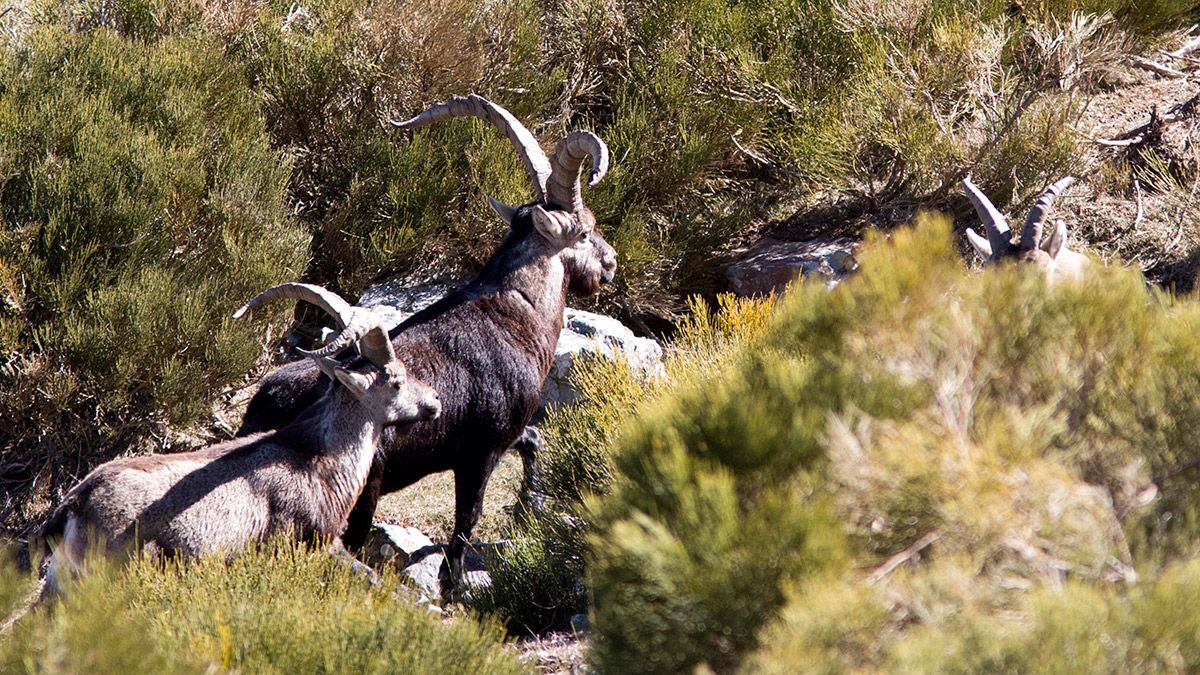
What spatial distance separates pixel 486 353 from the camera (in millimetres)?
7164

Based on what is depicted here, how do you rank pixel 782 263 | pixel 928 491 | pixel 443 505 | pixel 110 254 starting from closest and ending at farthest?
pixel 928 491
pixel 110 254
pixel 443 505
pixel 782 263

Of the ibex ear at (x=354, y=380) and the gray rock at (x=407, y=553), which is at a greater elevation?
the ibex ear at (x=354, y=380)

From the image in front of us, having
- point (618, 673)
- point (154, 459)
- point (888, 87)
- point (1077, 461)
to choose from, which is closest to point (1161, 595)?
point (1077, 461)

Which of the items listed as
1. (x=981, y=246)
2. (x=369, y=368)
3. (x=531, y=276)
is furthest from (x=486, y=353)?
(x=981, y=246)

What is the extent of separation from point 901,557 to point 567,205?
491 cm

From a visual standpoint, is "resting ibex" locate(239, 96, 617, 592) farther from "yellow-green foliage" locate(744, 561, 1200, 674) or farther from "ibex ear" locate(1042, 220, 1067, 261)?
"yellow-green foliage" locate(744, 561, 1200, 674)

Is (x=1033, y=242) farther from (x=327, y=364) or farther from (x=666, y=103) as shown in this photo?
(x=666, y=103)

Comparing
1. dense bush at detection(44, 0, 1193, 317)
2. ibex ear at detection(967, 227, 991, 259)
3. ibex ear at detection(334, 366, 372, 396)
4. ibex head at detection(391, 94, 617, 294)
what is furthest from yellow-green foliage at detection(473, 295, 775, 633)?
dense bush at detection(44, 0, 1193, 317)

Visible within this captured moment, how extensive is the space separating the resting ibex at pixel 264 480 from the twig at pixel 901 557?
3304 millimetres

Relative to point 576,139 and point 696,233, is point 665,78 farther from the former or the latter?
point 576,139

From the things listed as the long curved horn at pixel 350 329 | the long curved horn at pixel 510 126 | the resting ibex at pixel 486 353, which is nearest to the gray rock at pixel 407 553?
the resting ibex at pixel 486 353

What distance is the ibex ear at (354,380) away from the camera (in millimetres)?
6166

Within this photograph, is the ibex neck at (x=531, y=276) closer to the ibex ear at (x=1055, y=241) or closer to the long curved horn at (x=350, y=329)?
the long curved horn at (x=350, y=329)

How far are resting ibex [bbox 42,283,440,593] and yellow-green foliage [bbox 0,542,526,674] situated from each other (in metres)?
0.45
